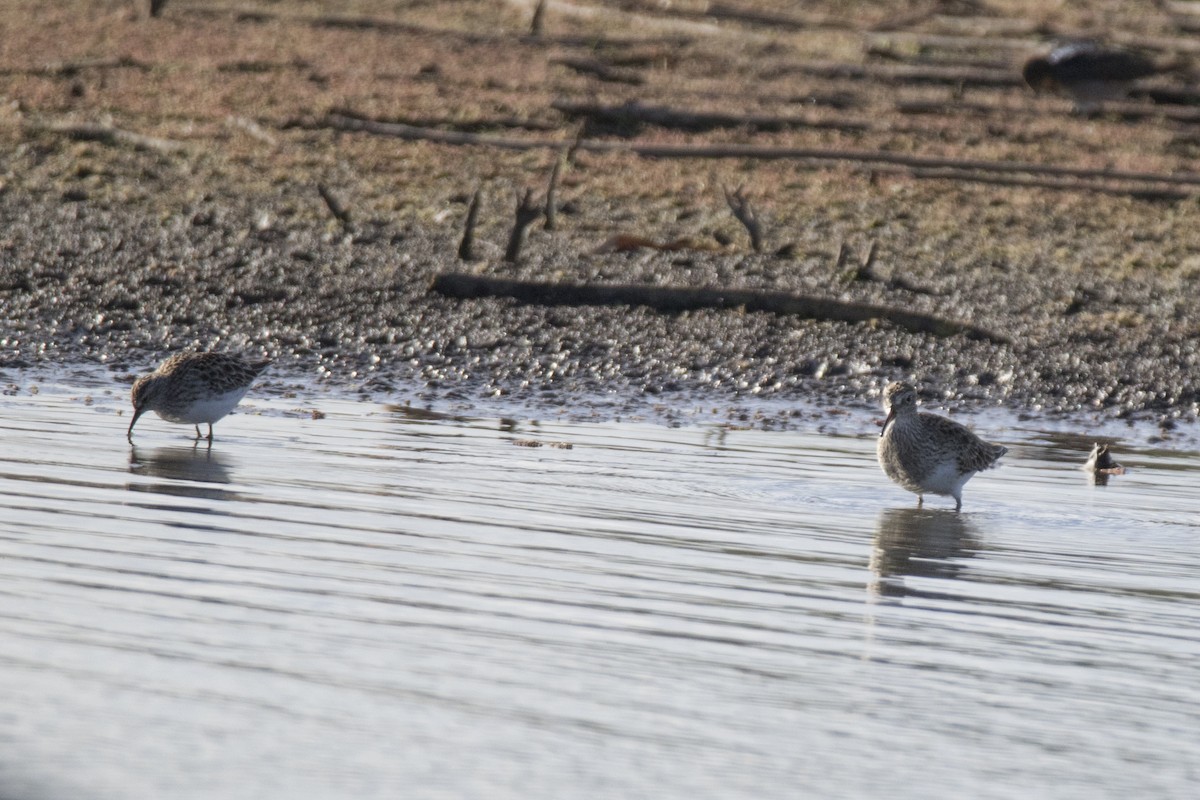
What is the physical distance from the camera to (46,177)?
25.3 m

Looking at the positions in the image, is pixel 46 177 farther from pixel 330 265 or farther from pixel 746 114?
pixel 746 114

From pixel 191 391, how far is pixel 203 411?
0.15 meters

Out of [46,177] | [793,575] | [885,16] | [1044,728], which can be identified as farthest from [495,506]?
[885,16]

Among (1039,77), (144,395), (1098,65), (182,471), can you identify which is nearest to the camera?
(182,471)

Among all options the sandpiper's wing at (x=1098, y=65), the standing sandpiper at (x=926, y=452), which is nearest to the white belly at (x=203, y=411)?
the standing sandpiper at (x=926, y=452)

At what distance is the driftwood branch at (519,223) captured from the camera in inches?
774

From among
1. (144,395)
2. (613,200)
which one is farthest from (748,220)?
(144,395)

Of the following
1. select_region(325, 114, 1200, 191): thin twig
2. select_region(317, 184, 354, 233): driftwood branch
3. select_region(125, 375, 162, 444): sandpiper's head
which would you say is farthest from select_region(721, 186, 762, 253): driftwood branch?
select_region(125, 375, 162, 444): sandpiper's head

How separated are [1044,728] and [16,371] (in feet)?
35.9

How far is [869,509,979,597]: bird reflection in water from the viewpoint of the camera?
28.2 ft

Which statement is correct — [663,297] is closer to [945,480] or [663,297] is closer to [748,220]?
[748,220]

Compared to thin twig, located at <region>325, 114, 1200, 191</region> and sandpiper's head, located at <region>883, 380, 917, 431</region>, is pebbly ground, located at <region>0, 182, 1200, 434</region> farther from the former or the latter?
thin twig, located at <region>325, 114, 1200, 191</region>

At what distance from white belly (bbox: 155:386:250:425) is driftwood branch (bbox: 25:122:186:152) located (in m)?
16.1

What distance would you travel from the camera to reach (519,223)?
65.4 ft
